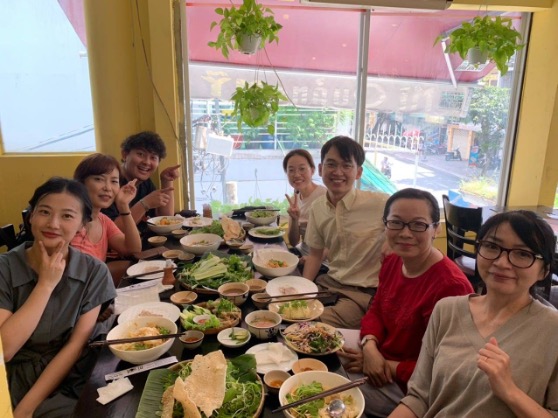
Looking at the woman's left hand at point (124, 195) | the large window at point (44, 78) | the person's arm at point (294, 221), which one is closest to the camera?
the woman's left hand at point (124, 195)

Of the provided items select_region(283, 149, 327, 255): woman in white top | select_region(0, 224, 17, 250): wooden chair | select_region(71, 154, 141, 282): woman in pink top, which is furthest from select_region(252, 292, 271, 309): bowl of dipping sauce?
select_region(0, 224, 17, 250): wooden chair

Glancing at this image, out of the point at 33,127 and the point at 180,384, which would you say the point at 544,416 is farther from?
the point at 33,127

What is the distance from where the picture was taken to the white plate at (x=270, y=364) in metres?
1.36

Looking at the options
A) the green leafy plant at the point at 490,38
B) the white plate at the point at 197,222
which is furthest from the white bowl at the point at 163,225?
the green leafy plant at the point at 490,38

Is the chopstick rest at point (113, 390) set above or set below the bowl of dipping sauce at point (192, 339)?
below

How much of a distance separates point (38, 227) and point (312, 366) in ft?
4.18

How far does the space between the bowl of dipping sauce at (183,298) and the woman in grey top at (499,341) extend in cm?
100

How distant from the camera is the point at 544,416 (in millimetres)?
1084

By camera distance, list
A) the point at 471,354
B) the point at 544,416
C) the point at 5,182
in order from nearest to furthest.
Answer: the point at 544,416
the point at 471,354
the point at 5,182

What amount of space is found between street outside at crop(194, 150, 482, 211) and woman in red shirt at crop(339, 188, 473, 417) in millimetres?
2666

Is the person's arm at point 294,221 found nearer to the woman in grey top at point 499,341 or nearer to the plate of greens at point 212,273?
the plate of greens at point 212,273

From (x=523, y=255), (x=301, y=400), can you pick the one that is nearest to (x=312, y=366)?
(x=301, y=400)

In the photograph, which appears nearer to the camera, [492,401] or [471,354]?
[492,401]

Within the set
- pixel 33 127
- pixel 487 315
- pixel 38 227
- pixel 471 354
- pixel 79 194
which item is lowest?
pixel 471 354
